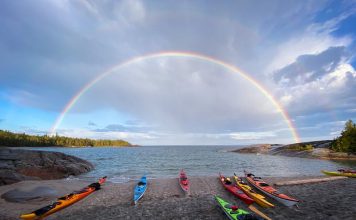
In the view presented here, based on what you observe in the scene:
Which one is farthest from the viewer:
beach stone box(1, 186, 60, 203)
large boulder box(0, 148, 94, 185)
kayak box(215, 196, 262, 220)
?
large boulder box(0, 148, 94, 185)

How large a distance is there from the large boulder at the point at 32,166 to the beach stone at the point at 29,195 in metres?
8.33

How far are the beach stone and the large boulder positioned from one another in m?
8.33

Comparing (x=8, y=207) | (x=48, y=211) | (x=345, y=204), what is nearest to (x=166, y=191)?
(x=48, y=211)

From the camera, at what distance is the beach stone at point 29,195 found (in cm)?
2241

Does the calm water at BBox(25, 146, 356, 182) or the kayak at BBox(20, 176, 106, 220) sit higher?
the calm water at BBox(25, 146, 356, 182)

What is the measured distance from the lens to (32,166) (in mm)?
38031

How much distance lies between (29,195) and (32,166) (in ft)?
56.6

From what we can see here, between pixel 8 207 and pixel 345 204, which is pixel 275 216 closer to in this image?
pixel 345 204

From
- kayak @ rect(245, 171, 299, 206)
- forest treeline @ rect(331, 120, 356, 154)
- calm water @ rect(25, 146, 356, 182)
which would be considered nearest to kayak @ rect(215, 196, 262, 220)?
kayak @ rect(245, 171, 299, 206)

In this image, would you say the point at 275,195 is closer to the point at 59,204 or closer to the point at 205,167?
the point at 59,204

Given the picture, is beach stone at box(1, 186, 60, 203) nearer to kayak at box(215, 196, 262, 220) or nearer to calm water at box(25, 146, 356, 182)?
calm water at box(25, 146, 356, 182)

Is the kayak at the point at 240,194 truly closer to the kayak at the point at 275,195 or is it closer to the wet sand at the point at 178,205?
the wet sand at the point at 178,205

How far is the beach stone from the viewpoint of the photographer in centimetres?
2241

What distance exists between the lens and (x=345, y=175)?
36.4 m
